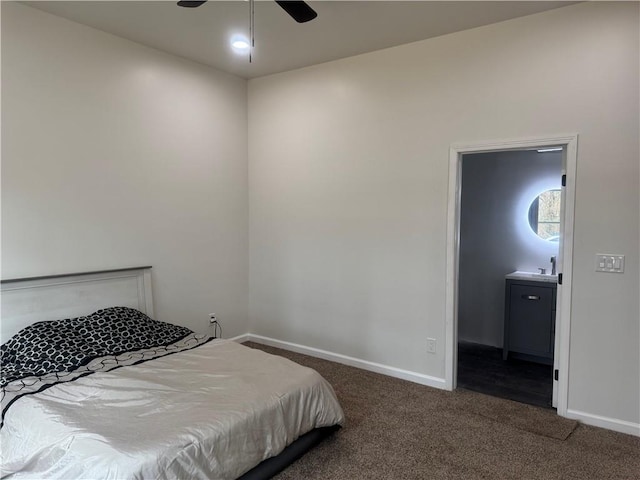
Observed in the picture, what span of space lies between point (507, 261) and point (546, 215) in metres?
0.63

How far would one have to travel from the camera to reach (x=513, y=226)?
15.4 feet

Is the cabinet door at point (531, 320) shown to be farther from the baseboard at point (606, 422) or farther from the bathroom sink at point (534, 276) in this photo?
the baseboard at point (606, 422)

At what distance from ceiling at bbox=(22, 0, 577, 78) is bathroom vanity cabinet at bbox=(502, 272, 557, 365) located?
2.46 meters

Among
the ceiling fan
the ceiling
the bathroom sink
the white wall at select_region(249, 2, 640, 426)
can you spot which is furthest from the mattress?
the bathroom sink

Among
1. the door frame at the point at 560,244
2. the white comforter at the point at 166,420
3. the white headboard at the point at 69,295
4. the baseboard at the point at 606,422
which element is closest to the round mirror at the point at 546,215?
the door frame at the point at 560,244

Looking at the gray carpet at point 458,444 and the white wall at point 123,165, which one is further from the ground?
A: the white wall at point 123,165

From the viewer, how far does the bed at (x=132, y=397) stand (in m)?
1.92

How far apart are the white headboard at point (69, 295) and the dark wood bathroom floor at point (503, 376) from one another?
9.75 ft

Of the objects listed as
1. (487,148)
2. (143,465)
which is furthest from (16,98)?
(487,148)

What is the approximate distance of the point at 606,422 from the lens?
2.95m

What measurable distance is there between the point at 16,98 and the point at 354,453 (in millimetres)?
3305

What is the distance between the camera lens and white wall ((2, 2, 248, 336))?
3025 millimetres

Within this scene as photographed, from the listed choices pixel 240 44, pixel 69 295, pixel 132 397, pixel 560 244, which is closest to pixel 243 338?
pixel 69 295

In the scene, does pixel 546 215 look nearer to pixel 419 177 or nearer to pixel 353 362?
pixel 419 177
